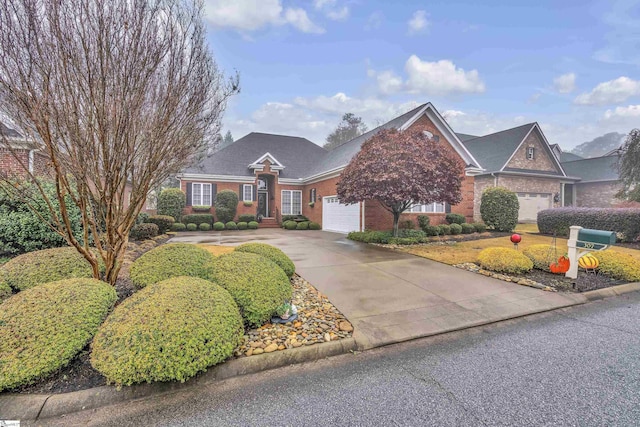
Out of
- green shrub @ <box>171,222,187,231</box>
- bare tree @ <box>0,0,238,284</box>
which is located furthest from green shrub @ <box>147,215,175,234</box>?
bare tree @ <box>0,0,238,284</box>

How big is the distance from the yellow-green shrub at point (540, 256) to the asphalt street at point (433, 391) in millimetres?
3180

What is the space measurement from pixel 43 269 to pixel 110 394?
2.53m

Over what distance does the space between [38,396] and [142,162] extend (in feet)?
8.67

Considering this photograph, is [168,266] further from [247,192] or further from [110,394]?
[247,192]

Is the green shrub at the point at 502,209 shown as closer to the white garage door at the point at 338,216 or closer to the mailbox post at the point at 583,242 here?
the white garage door at the point at 338,216

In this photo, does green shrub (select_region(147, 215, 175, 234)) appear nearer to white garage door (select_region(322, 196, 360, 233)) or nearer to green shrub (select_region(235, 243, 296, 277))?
white garage door (select_region(322, 196, 360, 233))

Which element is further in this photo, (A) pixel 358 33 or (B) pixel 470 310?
(A) pixel 358 33

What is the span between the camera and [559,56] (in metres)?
11.0

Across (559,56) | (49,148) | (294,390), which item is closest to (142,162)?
(49,148)

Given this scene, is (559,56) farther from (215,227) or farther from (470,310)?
(215,227)

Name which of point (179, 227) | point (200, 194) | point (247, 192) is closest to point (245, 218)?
point (247, 192)

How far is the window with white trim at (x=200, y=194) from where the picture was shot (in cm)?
1695

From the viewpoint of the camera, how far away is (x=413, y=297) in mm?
4484

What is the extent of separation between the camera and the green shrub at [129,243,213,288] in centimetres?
363
